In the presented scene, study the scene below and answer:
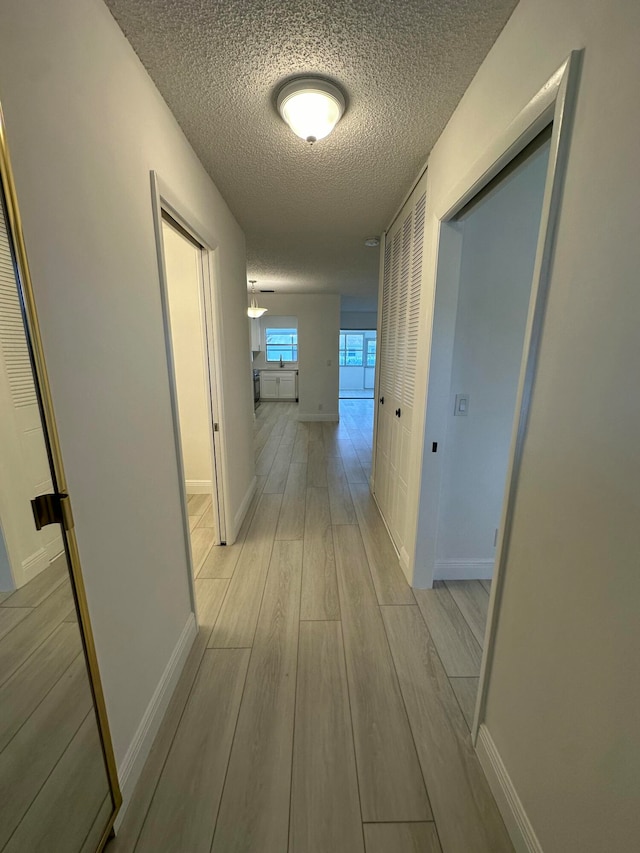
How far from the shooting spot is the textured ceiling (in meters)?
1.00

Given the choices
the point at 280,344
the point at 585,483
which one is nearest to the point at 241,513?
the point at 585,483

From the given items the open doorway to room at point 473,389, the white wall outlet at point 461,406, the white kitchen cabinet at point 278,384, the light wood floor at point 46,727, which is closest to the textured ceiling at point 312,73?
the open doorway to room at point 473,389

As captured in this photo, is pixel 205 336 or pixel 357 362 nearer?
pixel 205 336

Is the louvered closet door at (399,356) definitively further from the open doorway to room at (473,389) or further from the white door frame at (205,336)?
the white door frame at (205,336)

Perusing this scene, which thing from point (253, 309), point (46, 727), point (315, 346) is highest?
point (253, 309)

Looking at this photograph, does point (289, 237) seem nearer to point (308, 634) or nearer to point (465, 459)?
point (465, 459)

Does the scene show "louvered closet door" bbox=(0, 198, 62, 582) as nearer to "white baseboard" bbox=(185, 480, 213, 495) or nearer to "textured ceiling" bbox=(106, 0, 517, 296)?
"textured ceiling" bbox=(106, 0, 517, 296)

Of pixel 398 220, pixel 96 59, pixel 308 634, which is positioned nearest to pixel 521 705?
pixel 308 634

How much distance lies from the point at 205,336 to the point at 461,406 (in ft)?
5.61

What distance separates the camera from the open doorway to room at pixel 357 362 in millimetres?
10688

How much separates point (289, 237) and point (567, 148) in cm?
275

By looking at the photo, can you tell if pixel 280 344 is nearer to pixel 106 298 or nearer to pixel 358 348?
pixel 358 348

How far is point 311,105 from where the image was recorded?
1.30m

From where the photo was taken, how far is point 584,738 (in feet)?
2.41
